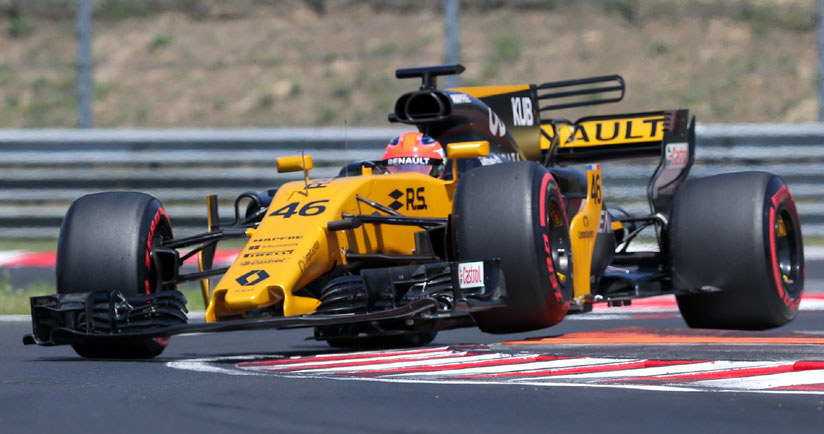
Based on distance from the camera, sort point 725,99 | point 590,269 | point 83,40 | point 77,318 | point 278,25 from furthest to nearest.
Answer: point 278,25 < point 725,99 < point 83,40 < point 590,269 < point 77,318

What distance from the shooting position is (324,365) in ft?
21.6

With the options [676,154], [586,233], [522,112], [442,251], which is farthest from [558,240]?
[676,154]

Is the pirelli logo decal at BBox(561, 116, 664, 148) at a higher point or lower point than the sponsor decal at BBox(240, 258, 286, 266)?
higher

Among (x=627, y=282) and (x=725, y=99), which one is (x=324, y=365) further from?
(x=725, y=99)

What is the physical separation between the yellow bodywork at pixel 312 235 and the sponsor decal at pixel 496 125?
74 cm

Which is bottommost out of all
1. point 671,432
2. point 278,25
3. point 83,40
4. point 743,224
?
point 671,432

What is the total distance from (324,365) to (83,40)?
731cm

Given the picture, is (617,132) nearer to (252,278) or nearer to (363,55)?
(252,278)

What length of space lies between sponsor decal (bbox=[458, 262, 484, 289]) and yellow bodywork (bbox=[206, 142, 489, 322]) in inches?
28.7

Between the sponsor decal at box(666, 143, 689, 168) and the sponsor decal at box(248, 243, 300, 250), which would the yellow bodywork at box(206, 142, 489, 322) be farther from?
the sponsor decal at box(666, 143, 689, 168)

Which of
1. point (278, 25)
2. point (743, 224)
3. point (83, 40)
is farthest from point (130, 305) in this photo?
point (278, 25)

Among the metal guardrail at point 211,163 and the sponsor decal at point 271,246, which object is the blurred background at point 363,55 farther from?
the sponsor decal at point 271,246

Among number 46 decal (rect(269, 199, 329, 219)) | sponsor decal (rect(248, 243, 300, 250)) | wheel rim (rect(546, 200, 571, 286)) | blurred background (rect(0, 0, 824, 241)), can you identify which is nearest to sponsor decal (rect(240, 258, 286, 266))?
sponsor decal (rect(248, 243, 300, 250))

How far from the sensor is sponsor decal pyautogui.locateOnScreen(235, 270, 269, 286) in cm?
677
